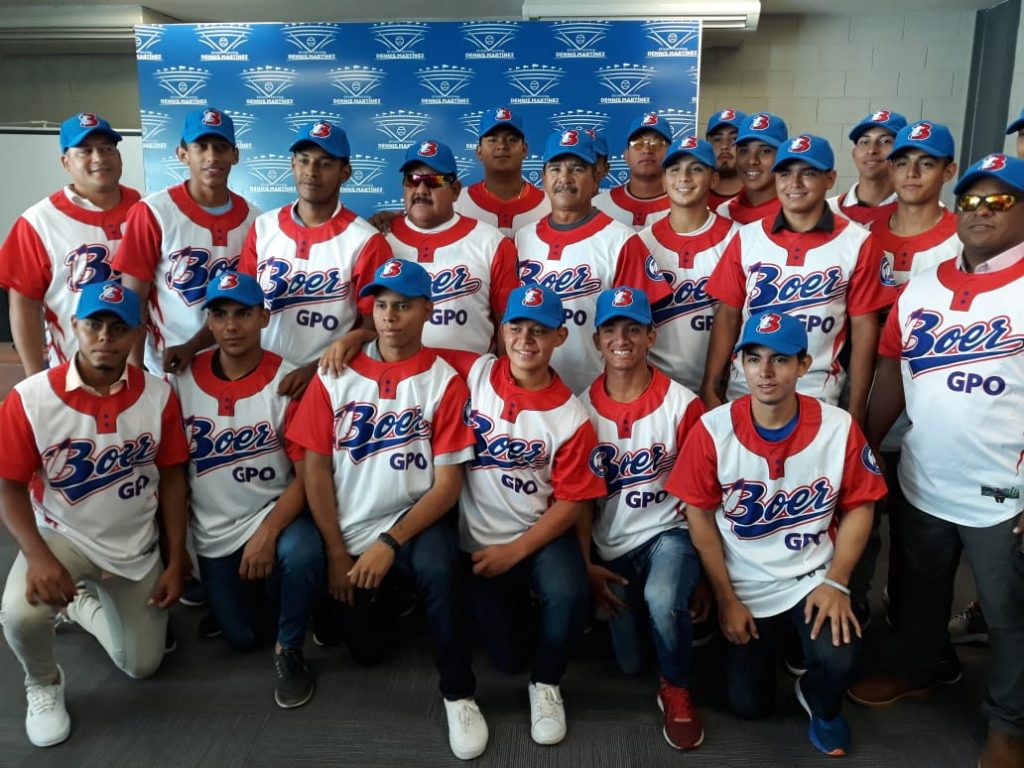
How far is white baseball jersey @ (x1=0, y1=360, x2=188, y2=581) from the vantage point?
2.28 m

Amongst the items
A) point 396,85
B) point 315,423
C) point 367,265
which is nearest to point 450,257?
point 367,265

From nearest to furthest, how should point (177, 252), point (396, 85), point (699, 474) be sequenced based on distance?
point (699, 474) < point (177, 252) < point (396, 85)

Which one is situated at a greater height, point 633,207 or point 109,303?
point 633,207

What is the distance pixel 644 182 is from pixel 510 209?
25.8 inches

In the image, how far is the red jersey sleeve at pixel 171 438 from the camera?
2502 mm

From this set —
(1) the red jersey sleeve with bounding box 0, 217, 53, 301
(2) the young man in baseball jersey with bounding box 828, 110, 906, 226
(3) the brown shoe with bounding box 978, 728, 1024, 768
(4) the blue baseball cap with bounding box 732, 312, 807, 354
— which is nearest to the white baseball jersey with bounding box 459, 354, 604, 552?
(4) the blue baseball cap with bounding box 732, 312, 807, 354

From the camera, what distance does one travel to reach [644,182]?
353cm

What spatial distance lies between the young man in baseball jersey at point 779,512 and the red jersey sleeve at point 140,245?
2066 millimetres

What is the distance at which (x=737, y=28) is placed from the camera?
242 inches

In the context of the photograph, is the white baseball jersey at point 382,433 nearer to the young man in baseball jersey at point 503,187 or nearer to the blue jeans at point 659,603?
the blue jeans at point 659,603

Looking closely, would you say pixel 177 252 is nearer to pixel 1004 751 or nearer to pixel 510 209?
pixel 510 209

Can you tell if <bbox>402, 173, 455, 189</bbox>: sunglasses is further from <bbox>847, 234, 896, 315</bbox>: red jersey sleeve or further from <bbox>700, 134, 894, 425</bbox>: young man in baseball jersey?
<bbox>847, 234, 896, 315</bbox>: red jersey sleeve

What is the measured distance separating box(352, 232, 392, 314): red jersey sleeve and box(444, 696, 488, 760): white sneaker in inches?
53.4

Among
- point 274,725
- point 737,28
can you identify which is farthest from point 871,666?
point 737,28
